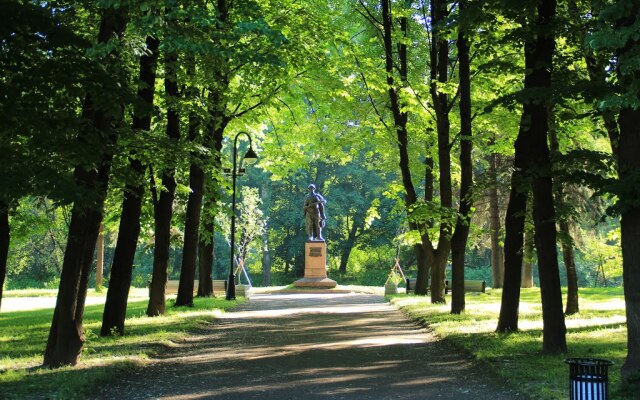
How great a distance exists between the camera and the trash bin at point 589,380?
6562 mm

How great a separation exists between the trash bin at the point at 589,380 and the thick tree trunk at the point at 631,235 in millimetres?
2121

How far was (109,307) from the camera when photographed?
14.5 meters

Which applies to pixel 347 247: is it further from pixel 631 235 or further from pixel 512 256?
pixel 631 235

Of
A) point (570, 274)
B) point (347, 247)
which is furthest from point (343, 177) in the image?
point (570, 274)

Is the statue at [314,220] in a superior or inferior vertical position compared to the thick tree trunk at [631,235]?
superior

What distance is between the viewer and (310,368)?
11125 mm

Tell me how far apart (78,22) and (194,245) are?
11523mm

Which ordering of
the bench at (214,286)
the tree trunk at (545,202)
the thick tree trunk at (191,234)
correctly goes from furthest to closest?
the bench at (214,286) < the thick tree trunk at (191,234) < the tree trunk at (545,202)

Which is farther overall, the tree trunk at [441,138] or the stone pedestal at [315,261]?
the stone pedestal at [315,261]

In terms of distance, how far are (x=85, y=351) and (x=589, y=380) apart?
8.35 metres

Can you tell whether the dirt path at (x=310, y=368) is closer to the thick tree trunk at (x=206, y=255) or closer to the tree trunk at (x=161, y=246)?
the tree trunk at (x=161, y=246)

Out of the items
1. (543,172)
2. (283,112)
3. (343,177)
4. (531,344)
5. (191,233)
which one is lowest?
(531,344)

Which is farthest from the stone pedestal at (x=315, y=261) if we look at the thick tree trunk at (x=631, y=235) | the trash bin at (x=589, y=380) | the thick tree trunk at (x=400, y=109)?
the trash bin at (x=589, y=380)

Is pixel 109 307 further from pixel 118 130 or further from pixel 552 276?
pixel 552 276
